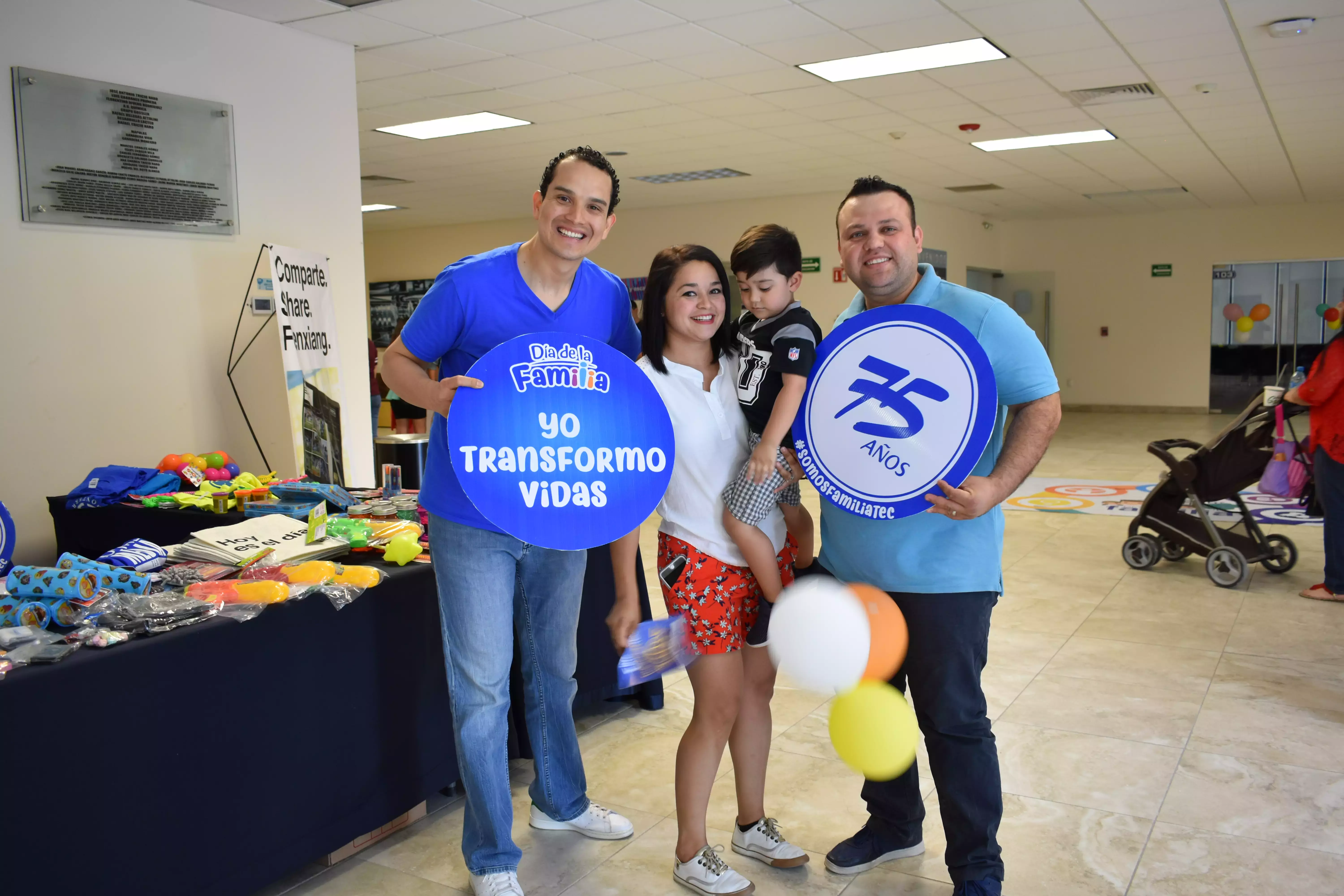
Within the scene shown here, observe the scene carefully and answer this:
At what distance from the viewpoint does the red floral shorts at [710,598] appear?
85.4 inches

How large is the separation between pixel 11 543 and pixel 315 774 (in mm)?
1307

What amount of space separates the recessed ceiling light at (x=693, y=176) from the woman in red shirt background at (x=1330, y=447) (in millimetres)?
6982

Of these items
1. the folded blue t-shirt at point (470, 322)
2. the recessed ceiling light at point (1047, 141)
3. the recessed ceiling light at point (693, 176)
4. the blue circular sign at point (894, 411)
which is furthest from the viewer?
the recessed ceiling light at point (693, 176)

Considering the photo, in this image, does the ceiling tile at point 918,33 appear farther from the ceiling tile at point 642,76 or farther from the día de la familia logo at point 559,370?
the día de la familia logo at point 559,370

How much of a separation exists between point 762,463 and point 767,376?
0.20m

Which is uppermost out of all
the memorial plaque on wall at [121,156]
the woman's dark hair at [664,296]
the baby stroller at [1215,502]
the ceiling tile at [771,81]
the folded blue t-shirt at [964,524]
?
the ceiling tile at [771,81]

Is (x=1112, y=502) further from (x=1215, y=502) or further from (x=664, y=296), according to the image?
(x=664, y=296)

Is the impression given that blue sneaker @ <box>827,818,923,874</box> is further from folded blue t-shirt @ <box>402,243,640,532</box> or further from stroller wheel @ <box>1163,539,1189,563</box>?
stroller wheel @ <box>1163,539,1189,563</box>

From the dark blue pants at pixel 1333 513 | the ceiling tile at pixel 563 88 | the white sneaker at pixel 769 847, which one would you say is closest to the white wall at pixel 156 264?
the ceiling tile at pixel 563 88

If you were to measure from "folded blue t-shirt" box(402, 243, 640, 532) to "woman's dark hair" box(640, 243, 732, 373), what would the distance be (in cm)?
9

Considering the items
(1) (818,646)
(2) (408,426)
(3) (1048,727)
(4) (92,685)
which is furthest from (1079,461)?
(4) (92,685)

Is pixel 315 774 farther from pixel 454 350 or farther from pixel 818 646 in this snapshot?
pixel 818 646

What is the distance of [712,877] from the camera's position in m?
2.29

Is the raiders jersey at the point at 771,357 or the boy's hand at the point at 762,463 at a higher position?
the raiders jersey at the point at 771,357
